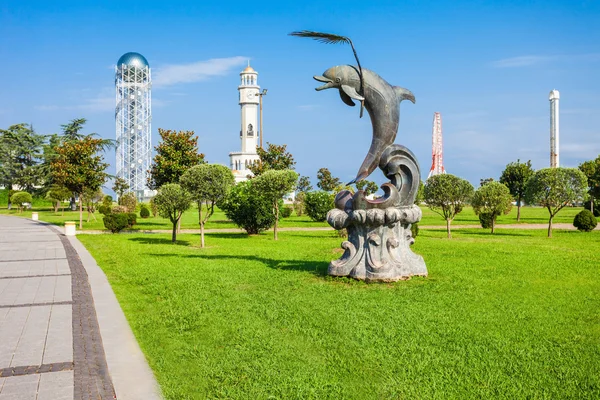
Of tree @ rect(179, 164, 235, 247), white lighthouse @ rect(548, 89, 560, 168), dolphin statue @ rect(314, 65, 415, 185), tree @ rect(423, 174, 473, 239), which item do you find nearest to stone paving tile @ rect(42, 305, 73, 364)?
dolphin statue @ rect(314, 65, 415, 185)

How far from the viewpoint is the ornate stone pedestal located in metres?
10.2

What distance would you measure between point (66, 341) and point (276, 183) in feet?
47.7

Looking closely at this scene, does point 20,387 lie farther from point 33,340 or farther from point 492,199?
point 492,199

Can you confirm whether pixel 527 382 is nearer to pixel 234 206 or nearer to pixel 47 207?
pixel 234 206

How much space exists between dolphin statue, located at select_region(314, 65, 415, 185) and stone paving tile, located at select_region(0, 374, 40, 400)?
6.58 metres

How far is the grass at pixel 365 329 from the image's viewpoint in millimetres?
5152

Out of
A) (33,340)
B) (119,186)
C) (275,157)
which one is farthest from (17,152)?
(33,340)

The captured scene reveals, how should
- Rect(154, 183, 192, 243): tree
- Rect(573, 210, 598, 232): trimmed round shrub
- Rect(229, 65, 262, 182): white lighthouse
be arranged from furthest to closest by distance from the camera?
Rect(229, 65, 262, 182): white lighthouse, Rect(573, 210, 598, 232): trimmed round shrub, Rect(154, 183, 192, 243): tree

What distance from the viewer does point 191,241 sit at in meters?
20.2

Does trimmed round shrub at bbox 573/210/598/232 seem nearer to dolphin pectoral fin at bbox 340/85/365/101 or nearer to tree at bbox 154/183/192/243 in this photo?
tree at bbox 154/183/192/243

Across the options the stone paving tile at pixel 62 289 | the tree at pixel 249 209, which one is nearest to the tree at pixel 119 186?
the tree at pixel 249 209

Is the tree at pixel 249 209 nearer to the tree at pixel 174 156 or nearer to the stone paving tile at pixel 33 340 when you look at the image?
the tree at pixel 174 156

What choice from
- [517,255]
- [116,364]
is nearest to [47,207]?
[517,255]

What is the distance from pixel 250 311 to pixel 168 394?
3.15 m
